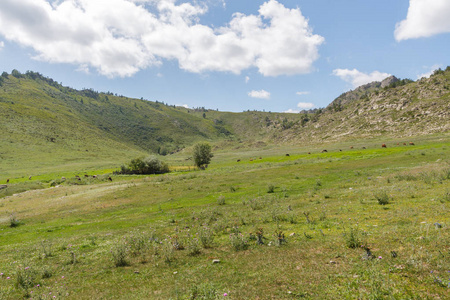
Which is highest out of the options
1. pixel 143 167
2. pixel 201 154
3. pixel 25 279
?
pixel 201 154

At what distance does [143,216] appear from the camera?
24797 mm

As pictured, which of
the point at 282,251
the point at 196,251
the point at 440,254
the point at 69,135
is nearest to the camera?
the point at 440,254

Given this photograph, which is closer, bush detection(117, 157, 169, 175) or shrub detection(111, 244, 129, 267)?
shrub detection(111, 244, 129, 267)

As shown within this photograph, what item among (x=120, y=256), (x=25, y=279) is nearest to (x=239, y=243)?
(x=120, y=256)

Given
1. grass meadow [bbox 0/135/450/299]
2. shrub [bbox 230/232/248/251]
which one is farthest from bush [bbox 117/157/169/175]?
shrub [bbox 230/232/248/251]

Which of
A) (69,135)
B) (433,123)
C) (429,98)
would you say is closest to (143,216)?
(433,123)

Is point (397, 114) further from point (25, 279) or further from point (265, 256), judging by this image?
point (25, 279)

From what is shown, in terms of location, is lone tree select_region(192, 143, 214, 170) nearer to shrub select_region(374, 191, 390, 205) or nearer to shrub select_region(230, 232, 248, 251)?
shrub select_region(374, 191, 390, 205)

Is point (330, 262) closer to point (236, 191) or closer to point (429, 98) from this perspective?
point (236, 191)

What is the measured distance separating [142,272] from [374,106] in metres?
161

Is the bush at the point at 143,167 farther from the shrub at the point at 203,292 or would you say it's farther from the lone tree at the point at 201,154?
the shrub at the point at 203,292


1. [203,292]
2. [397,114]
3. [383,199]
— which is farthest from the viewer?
[397,114]

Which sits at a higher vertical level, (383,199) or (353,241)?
(353,241)

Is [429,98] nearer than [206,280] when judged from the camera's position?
No
